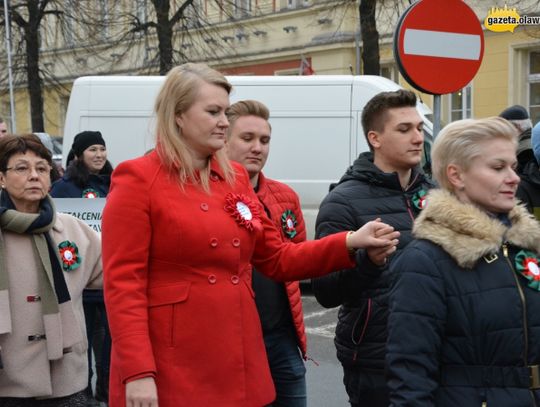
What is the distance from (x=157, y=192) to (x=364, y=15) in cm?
1421

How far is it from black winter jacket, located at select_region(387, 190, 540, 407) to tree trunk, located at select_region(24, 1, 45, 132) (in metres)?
22.1

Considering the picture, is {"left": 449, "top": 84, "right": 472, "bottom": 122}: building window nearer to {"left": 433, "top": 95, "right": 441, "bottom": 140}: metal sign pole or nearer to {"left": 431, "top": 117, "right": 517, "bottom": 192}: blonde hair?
→ {"left": 433, "top": 95, "right": 441, "bottom": 140}: metal sign pole

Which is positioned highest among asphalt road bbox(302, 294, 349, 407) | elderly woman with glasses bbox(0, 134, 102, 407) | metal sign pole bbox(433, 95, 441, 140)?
metal sign pole bbox(433, 95, 441, 140)

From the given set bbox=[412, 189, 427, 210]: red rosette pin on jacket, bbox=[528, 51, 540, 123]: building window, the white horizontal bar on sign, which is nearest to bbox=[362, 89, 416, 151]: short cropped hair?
bbox=[412, 189, 427, 210]: red rosette pin on jacket

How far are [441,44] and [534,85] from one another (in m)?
18.4

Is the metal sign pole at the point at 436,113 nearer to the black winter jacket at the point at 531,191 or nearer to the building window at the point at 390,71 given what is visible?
the black winter jacket at the point at 531,191

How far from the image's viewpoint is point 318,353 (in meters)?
7.66

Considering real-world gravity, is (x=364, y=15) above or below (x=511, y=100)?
above

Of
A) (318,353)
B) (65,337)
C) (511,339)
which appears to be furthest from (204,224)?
(318,353)

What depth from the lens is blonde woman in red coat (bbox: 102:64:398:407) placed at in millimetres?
2717

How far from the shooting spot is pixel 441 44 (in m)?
5.38

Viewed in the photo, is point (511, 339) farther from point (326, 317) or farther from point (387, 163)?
point (326, 317)

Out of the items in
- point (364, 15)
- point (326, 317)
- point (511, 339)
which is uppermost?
point (364, 15)

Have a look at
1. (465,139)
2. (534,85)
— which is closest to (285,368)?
(465,139)
